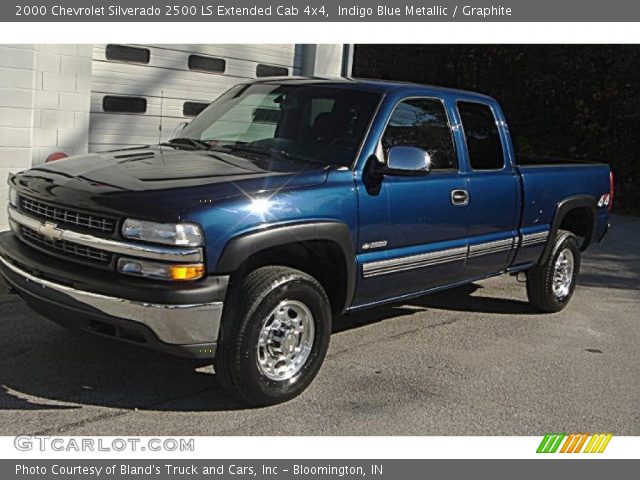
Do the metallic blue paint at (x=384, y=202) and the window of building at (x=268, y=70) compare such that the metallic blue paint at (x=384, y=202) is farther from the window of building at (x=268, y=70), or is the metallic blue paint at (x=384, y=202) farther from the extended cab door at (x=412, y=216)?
the window of building at (x=268, y=70)

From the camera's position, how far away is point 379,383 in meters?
4.91

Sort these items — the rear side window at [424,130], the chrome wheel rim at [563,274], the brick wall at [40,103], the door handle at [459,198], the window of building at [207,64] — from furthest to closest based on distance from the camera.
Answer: the window of building at [207,64]
the brick wall at [40,103]
the chrome wheel rim at [563,274]
the door handle at [459,198]
the rear side window at [424,130]

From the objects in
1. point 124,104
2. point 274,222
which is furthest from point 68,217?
point 124,104

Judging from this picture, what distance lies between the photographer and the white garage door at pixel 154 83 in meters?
8.43

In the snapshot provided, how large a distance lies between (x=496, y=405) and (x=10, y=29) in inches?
215

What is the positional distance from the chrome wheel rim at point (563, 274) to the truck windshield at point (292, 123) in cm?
274

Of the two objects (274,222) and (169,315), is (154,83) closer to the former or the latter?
(274,222)

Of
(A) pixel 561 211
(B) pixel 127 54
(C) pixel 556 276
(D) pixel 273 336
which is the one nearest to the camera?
(D) pixel 273 336

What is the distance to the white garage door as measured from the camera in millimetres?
8430

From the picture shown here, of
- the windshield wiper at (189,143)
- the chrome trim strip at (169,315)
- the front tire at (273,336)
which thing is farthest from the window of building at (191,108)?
the chrome trim strip at (169,315)

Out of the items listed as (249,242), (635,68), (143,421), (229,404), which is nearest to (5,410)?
(143,421)

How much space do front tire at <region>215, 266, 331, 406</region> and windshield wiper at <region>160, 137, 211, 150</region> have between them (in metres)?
1.29

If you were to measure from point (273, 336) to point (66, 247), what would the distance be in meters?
1.20

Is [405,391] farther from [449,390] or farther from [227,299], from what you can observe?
[227,299]
